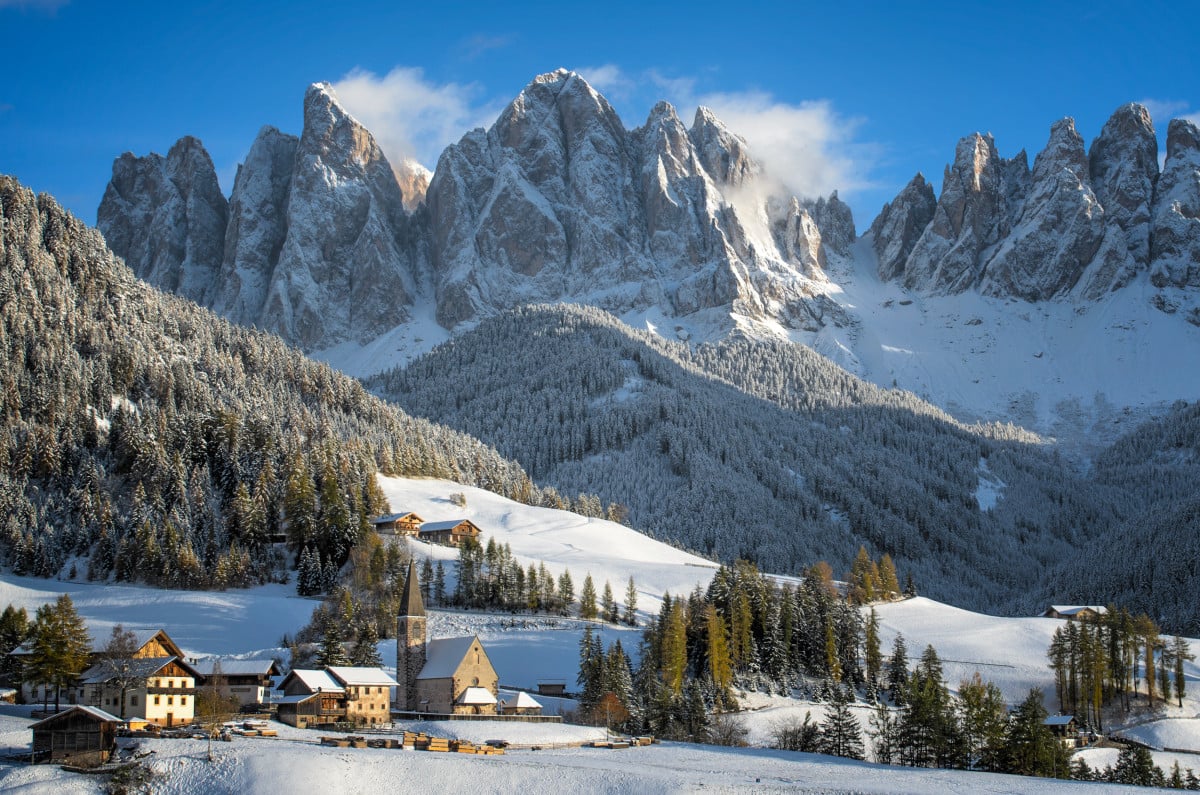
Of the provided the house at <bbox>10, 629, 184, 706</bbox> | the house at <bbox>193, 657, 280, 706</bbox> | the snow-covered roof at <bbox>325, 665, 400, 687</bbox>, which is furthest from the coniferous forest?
the snow-covered roof at <bbox>325, 665, 400, 687</bbox>

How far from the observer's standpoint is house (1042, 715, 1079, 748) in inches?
3140

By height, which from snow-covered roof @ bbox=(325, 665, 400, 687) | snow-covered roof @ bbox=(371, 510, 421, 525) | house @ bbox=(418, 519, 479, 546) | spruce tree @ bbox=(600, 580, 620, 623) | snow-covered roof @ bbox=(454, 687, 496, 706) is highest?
snow-covered roof @ bbox=(371, 510, 421, 525)

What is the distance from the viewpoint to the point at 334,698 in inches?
2830

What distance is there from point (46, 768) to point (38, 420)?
274 feet

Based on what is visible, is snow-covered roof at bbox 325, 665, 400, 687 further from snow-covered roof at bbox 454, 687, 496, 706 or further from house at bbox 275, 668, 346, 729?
snow-covered roof at bbox 454, 687, 496, 706

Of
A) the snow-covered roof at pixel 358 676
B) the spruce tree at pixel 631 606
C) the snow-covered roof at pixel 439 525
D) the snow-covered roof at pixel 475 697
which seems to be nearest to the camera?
the snow-covered roof at pixel 358 676

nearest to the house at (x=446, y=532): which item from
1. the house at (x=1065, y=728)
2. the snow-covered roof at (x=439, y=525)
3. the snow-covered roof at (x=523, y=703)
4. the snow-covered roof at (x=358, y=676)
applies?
the snow-covered roof at (x=439, y=525)

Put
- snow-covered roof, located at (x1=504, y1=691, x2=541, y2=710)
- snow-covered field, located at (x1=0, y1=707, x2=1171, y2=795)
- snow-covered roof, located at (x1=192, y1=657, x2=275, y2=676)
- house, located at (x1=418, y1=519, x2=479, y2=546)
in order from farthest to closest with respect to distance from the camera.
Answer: house, located at (x1=418, y1=519, x2=479, y2=546) < snow-covered roof, located at (x1=192, y1=657, x2=275, y2=676) < snow-covered roof, located at (x1=504, y1=691, x2=541, y2=710) < snow-covered field, located at (x1=0, y1=707, x2=1171, y2=795)

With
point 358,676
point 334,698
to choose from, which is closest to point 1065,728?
point 358,676

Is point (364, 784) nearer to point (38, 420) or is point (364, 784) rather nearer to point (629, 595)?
point (629, 595)

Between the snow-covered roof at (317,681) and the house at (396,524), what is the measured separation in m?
57.6

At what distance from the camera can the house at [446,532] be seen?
13250 cm

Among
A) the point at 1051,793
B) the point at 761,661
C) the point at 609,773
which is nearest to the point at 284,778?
the point at 609,773

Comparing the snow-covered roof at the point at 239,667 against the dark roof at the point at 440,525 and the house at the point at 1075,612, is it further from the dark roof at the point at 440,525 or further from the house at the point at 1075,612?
the house at the point at 1075,612
